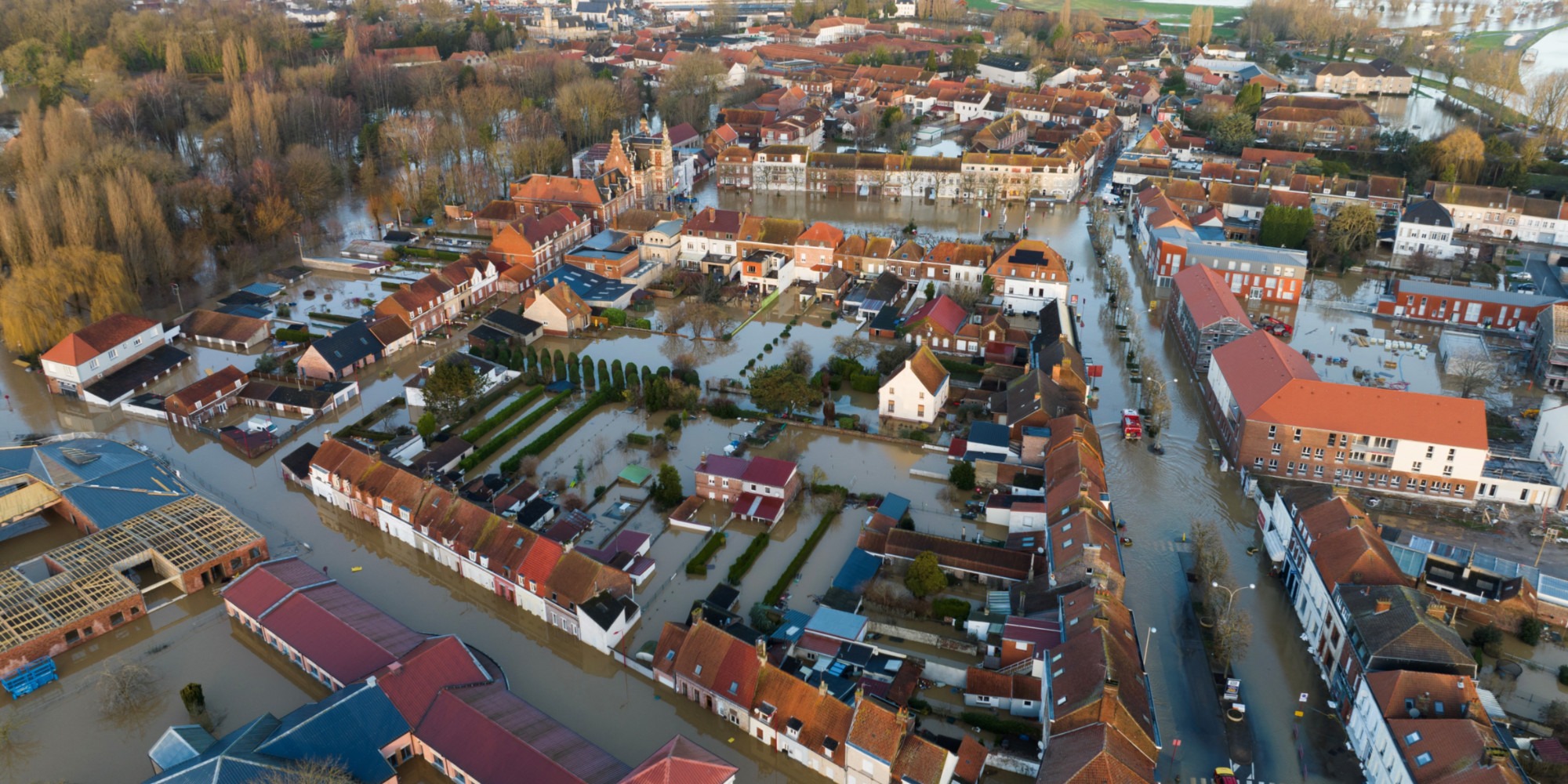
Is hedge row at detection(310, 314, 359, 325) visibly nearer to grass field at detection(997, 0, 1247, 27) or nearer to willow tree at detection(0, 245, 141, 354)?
willow tree at detection(0, 245, 141, 354)

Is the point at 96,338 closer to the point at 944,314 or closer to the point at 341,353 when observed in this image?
the point at 341,353

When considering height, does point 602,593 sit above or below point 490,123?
below

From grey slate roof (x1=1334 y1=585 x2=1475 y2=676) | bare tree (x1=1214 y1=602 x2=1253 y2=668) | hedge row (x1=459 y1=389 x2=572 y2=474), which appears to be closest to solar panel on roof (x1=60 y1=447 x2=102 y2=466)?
hedge row (x1=459 y1=389 x2=572 y2=474)

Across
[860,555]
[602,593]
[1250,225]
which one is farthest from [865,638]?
[1250,225]

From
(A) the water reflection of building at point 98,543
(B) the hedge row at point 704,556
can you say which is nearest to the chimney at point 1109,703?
(B) the hedge row at point 704,556

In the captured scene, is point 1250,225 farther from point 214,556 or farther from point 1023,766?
point 214,556

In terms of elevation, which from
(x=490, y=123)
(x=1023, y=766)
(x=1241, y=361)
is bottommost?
(x=1023, y=766)

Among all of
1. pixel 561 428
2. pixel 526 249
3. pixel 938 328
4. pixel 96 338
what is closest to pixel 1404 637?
pixel 938 328
